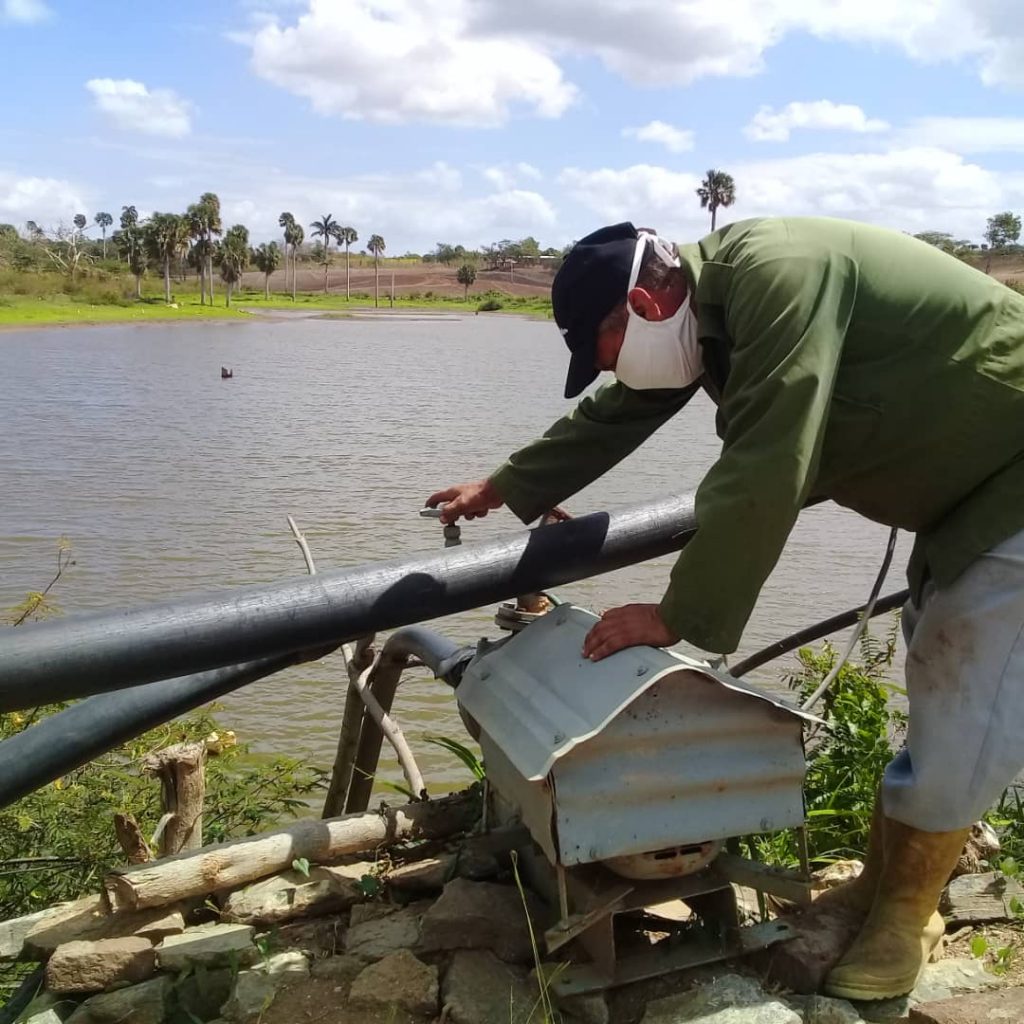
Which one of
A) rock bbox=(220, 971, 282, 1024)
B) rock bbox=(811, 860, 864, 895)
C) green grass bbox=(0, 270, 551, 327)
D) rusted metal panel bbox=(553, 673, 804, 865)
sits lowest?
rock bbox=(811, 860, 864, 895)

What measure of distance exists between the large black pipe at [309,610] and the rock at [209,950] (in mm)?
825

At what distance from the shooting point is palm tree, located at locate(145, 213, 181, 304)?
290 feet

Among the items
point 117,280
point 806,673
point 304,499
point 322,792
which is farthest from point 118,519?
point 117,280

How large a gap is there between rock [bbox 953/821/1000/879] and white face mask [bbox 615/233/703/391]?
150 cm

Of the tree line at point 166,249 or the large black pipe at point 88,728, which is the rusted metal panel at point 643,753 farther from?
the tree line at point 166,249

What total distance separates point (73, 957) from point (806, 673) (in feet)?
11.9

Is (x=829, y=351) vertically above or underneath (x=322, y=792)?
above

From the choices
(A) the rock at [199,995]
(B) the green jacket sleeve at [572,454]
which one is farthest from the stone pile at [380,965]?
(B) the green jacket sleeve at [572,454]

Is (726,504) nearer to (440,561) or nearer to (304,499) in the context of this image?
(440,561)

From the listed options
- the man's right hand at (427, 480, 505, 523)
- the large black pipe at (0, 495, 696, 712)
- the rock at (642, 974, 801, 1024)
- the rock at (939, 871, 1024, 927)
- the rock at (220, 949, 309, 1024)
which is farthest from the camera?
the man's right hand at (427, 480, 505, 523)

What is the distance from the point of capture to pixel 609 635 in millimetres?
2314

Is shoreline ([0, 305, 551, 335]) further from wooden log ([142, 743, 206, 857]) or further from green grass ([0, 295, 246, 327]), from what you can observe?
wooden log ([142, 743, 206, 857])

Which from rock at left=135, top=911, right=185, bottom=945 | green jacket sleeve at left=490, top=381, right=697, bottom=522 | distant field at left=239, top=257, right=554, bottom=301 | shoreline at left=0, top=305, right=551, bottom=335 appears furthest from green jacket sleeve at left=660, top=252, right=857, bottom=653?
distant field at left=239, top=257, right=554, bottom=301

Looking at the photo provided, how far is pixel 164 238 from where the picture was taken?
290 feet
